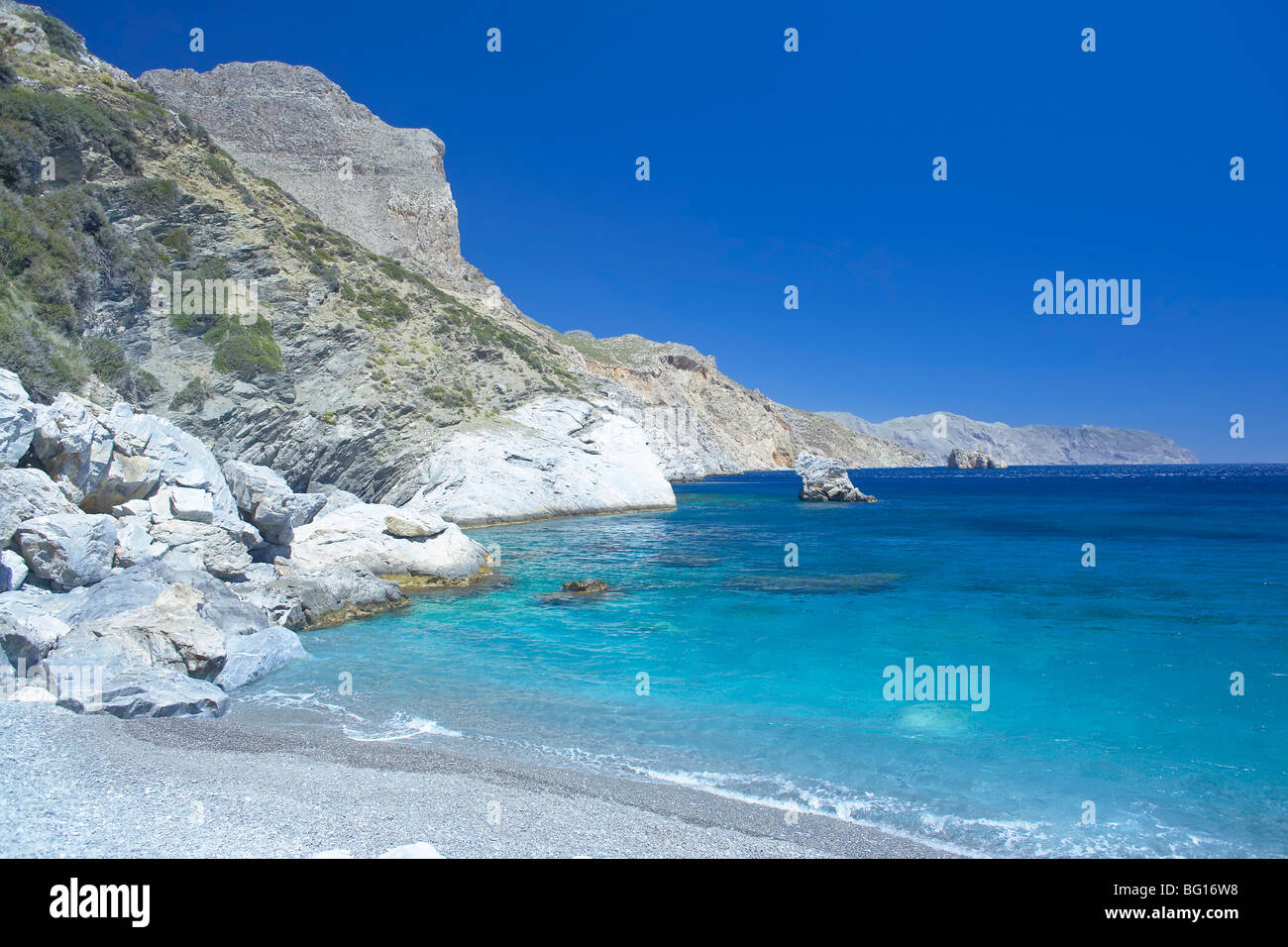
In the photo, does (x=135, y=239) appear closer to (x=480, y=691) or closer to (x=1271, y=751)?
(x=480, y=691)

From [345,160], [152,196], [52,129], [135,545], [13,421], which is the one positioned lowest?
[135,545]

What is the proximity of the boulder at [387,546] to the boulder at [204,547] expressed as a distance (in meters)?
3.73

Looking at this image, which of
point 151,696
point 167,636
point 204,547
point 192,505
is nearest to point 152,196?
point 192,505

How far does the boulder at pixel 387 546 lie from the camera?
20.3 metres

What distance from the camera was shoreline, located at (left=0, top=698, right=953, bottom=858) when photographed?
5.43m

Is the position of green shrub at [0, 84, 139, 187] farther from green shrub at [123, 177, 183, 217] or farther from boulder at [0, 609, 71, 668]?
boulder at [0, 609, 71, 668]

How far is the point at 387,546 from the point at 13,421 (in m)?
10.2

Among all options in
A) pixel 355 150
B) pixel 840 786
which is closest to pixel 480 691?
pixel 840 786

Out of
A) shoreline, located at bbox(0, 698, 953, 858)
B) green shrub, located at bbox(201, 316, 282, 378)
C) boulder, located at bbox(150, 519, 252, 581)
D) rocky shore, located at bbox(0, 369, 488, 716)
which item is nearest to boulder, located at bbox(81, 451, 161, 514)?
rocky shore, located at bbox(0, 369, 488, 716)

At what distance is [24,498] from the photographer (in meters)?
11.7

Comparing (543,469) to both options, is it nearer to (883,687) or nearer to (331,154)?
(883,687)
